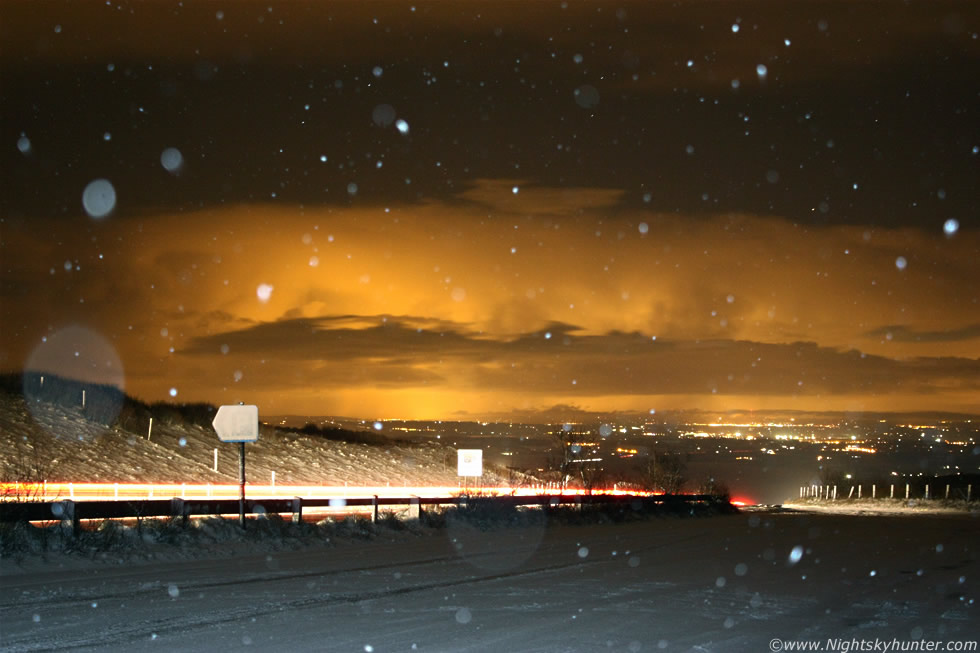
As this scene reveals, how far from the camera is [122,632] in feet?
37.1

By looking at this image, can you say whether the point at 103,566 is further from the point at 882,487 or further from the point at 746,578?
the point at 882,487

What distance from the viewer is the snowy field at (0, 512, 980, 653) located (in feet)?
36.8

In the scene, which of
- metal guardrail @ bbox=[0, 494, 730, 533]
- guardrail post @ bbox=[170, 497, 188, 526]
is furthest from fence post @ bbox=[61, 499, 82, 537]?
guardrail post @ bbox=[170, 497, 188, 526]

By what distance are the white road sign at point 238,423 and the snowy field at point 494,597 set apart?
3.49 m

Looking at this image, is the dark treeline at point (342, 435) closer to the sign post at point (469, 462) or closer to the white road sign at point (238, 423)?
the sign post at point (469, 462)

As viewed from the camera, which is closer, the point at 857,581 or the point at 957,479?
the point at 857,581

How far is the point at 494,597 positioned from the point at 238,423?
40.2 ft

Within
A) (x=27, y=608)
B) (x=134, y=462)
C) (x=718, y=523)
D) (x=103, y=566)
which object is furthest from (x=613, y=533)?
(x=134, y=462)

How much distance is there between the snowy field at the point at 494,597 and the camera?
11.2 m

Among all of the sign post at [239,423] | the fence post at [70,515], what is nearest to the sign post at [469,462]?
the sign post at [239,423]

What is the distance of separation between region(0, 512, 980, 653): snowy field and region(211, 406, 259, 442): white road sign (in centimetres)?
349

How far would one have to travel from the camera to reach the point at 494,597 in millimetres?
14359

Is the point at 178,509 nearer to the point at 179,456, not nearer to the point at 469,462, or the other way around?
the point at 469,462

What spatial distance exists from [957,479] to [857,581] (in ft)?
217
